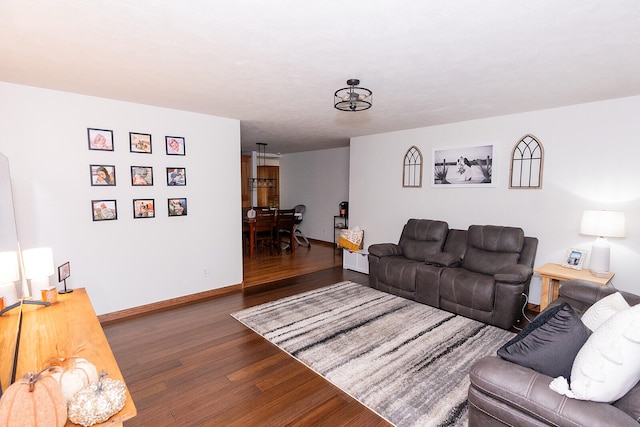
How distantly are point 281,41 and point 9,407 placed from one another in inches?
80.2

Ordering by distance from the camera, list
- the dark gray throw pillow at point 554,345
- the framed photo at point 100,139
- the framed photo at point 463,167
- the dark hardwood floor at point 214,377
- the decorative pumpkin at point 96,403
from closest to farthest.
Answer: the decorative pumpkin at point 96,403 → the dark gray throw pillow at point 554,345 → the dark hardwood floor at point 214,377 → the framed photo at point 100,139 → the framed photo at point 463,167

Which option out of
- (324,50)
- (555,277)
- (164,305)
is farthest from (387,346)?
(164,305)

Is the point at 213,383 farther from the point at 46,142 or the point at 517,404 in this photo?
the point at 46,142

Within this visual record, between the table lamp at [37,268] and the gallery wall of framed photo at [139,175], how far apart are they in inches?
50.0

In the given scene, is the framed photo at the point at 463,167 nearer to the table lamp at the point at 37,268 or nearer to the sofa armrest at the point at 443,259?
the sofa armrest at the point at 443,259

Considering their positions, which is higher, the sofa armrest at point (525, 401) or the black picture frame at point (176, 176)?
the black picture frame at point (176, 176)

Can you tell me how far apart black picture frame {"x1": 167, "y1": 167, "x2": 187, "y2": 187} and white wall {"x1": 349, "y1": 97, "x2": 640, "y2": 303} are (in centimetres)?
319

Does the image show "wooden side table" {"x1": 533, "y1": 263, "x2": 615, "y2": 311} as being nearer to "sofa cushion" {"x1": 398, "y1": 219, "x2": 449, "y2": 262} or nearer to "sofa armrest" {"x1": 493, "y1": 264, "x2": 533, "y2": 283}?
"sofa armrest" {"x1": 493, "y1": 264, "x2": 533, "y2": 283}

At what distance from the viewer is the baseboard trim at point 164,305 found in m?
3.49

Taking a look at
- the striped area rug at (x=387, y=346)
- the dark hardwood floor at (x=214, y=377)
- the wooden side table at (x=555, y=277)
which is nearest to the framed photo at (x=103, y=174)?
the dark hardwood floor at (x=214, y=377)

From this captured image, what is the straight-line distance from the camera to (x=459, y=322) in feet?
11.2

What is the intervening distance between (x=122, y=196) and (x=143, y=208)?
0.81 feet

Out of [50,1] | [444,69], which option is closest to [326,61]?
[444,69]

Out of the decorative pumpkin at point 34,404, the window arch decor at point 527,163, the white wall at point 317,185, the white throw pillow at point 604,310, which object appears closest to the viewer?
the decorative pumpkin at point 34,404
